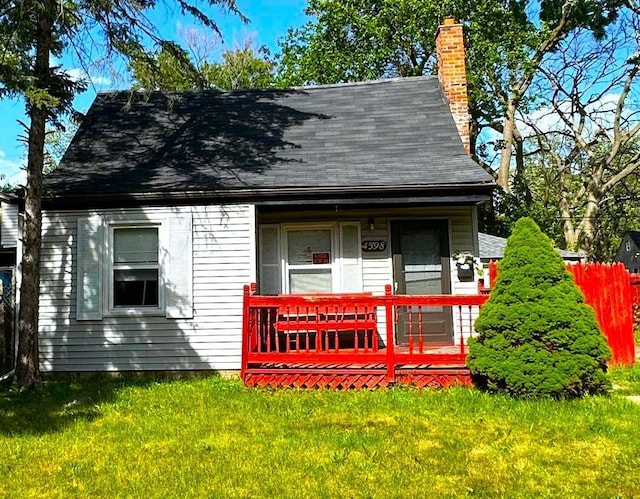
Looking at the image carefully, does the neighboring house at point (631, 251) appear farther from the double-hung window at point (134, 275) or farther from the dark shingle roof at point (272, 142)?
the double-hung window at point (134, 275)

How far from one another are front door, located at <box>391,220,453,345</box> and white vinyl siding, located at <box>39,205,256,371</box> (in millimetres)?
2321

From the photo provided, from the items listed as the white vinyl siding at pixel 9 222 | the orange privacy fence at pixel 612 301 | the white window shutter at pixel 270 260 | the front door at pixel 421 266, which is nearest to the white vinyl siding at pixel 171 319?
the white vinyl siding at pixel 9 222

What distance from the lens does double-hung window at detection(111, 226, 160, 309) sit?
8.23 metres

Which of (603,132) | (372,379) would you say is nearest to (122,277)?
(372,379)

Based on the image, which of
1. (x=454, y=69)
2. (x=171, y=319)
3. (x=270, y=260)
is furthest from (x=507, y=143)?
(x=171, y=319)

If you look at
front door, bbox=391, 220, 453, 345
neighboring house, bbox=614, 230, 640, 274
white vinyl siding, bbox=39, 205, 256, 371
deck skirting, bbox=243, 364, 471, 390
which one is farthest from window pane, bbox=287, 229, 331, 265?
neighboring house, bbox=614, 230, 640, 274

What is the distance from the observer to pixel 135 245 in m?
8.32

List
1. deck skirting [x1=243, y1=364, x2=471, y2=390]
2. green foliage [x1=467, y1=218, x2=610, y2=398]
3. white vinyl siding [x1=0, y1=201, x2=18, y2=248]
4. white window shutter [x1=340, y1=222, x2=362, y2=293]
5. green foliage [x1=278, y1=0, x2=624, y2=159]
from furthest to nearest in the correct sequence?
green foliage [x1=278, y1=0, x2=624, y2=159] → white window shutter [x1=340, y1=222, x2=362, y2=293] → white vinyl siding [x1=0, y1=201, x2=18, y2=248] → deck skirting [x1=243, y1=364, x2=471, y2=390] → green foliage [x1=467, y1=218, x2=610, y2=398]

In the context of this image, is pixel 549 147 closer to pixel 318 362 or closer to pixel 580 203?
pixel 580 203

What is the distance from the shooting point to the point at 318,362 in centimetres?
697

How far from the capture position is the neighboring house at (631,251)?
117ft

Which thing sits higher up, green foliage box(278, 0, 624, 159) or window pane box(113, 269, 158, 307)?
green foliage box(278, 0, 624, 159)

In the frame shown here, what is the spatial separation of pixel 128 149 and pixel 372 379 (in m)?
5.88

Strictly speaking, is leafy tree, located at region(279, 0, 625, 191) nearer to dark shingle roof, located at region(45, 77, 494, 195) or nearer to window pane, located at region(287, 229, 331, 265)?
dark shingle roof, located at region(45, 77, 494, 195)
